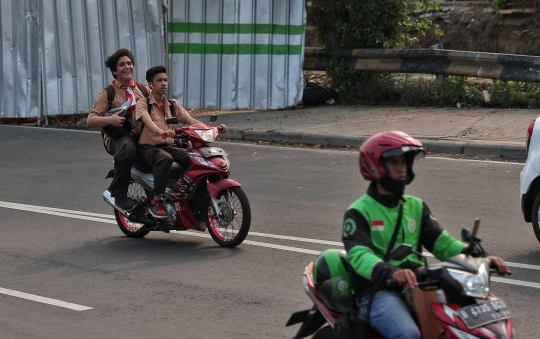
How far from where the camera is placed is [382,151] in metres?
3.86

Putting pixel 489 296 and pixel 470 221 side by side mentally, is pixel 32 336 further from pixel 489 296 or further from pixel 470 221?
pixel 470 221

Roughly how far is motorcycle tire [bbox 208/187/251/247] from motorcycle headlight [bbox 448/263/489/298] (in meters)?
4.15

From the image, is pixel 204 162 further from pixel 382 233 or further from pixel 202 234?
pixel 382 233

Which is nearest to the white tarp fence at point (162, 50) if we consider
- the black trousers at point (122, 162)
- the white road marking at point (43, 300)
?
the black trousers at point (122, 162)

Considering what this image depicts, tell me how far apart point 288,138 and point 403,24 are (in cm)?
472

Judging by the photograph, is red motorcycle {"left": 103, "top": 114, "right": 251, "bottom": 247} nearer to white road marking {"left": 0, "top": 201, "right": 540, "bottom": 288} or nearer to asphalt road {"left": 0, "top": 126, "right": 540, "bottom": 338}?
asphalt road {"left": 0, "top": 126, "right": 540, "bottom": 338}

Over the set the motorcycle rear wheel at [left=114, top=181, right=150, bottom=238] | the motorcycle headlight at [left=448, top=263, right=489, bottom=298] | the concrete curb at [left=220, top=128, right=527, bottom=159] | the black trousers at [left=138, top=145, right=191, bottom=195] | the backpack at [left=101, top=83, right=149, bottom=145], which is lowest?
the concrete curb at [left=220, top=128, right=527, bottom=159]

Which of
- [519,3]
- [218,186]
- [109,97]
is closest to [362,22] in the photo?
[519,3]

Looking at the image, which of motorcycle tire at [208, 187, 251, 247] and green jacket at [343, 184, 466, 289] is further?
motorcycle tire at [208, 187, 251, 247]

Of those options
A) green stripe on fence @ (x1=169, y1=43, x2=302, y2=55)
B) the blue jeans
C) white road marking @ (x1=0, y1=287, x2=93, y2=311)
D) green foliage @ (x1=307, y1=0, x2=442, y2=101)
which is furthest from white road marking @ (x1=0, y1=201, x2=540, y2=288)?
green foliage @ (x1=307, y1=0, x2=442, y2=101)

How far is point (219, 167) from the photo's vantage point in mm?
7734

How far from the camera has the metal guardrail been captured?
15102 millimetres

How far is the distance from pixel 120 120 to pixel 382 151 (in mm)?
Result: 4484

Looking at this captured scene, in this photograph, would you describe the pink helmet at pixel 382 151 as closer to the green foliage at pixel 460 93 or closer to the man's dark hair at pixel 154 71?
the man's dark hair at pixel 154 71
